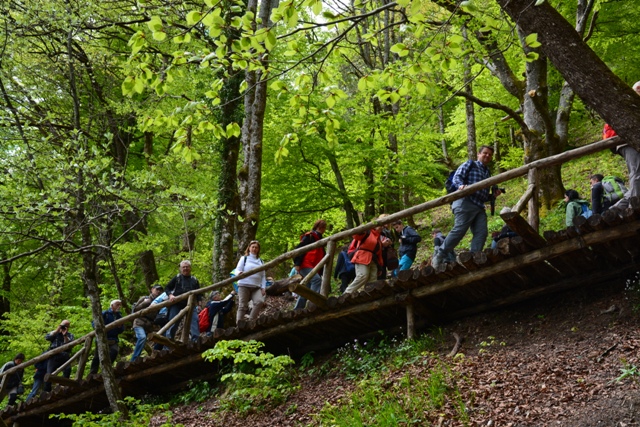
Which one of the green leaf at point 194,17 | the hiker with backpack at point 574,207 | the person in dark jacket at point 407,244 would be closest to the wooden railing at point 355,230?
the person in dark jacket at point 407,244

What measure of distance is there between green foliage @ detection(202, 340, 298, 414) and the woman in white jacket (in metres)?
1.55

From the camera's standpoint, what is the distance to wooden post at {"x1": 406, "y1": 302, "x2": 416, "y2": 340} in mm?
7496

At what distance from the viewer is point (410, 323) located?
7551 millimetres

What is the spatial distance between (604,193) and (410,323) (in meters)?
4.16

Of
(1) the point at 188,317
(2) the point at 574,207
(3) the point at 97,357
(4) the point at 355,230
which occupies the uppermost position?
(4) the point at 355,230

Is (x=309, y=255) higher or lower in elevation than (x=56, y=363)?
higher

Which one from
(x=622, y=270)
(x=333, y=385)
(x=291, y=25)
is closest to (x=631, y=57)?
(x=622, y=270)

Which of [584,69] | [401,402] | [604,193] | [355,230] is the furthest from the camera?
[604,193]

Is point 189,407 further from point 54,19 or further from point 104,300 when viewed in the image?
point 104,300

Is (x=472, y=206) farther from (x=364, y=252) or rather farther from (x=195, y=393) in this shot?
(x=195, y=393)

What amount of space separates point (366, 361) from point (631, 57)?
11.4 metres

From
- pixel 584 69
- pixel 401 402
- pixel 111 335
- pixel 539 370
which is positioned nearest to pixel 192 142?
pixel 111 335

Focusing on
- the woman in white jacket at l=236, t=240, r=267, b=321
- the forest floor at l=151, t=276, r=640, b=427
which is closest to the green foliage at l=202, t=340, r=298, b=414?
the forest floor at l=151, t=276, r=640, b=427

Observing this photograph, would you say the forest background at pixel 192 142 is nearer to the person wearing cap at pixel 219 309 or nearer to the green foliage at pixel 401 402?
the person wearing cap at pixel 219 309
